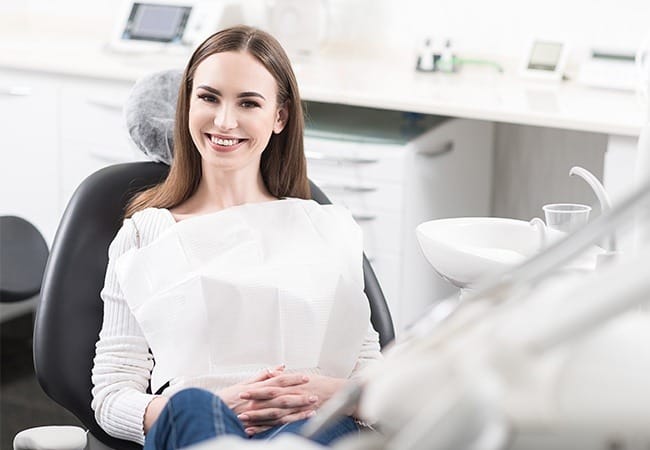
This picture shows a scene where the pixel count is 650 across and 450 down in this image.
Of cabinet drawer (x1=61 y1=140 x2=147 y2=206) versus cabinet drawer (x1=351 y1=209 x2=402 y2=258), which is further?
cabinet drawer (x1=61 y1=140 x2=147 y2=206)

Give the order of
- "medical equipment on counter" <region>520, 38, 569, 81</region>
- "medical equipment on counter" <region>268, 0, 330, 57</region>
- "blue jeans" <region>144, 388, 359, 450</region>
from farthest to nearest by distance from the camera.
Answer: "medical equipment on counter" <region>268, 0, 330, 57</region> → "medical equipment on counter" <region>520, 38, 569, 81</region> → "blue jeans" <region>144, 388, 359, 450</region>

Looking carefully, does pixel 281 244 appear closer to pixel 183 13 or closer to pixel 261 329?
pixel 261 329

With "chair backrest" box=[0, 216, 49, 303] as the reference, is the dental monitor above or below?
above

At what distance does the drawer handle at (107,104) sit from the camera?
3.47 m

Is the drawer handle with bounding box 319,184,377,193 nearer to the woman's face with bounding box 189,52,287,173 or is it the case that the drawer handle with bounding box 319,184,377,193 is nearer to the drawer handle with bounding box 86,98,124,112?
the drawer handle with bounding box 86,98,124,112

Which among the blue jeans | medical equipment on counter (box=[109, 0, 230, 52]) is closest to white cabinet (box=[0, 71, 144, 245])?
medical equipment on counter (box=[109, 0, 230, 52])

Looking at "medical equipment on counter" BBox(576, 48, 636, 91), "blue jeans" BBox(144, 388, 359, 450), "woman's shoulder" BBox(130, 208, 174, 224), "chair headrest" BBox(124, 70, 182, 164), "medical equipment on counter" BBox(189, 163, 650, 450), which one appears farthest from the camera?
"medical equipment on counter" BBox(576, 48, 636, 91)

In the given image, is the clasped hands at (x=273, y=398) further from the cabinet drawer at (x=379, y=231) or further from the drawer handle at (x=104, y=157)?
the drawer handle at (x=104, y=157)

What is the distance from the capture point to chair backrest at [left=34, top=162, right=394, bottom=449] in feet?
6.13

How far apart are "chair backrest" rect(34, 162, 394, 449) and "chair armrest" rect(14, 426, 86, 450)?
0.68ft

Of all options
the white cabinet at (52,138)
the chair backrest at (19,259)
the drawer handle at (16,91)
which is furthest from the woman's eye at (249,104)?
the drawer handle at (16,91)

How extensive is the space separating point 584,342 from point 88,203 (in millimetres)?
1345

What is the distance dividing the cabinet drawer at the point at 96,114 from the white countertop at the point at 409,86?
44 mm

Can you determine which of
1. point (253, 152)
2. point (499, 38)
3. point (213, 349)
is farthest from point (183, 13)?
point (213, 349)
